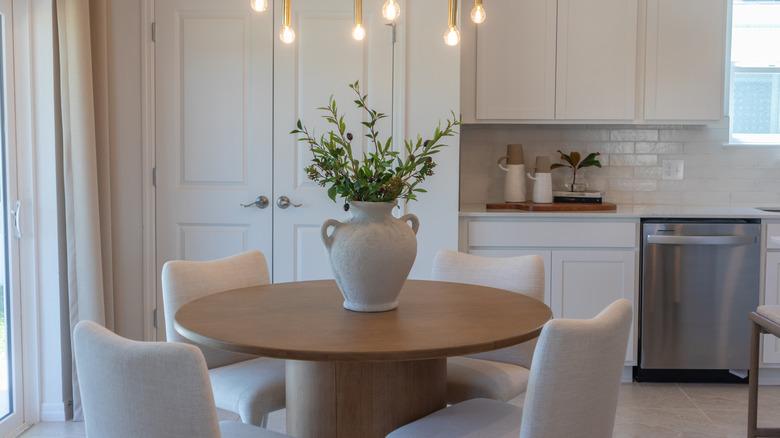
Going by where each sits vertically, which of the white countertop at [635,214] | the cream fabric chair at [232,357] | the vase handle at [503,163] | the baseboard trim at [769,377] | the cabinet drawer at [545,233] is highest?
the vase handle at [503,163]

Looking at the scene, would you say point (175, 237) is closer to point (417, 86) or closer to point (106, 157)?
point (106, 157)

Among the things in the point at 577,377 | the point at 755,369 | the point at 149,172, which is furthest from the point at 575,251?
the point at 577,377

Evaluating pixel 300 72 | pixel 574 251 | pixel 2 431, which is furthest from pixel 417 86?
pixel 2 431

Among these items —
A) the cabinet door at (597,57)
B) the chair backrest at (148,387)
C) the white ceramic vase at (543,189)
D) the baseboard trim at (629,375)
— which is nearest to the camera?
the chair backrest at (148,387)

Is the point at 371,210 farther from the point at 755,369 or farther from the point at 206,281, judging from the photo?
the point at 755,369

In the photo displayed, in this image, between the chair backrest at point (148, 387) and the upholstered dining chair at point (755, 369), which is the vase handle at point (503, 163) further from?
the chair backrest at point (148, 387)

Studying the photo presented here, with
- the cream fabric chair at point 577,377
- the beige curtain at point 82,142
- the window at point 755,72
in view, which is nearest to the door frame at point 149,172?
the beige curtain at point 82,142

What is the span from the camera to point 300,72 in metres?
3.86

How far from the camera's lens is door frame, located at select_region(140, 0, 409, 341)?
3.82m

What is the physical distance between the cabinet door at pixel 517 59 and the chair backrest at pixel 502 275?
1635 mm

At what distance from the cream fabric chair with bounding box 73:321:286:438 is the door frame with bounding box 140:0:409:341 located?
2358 mm

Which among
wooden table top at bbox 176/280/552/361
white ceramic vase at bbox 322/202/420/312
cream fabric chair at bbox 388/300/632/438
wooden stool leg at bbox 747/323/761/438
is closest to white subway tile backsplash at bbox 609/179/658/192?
wooden stool leg at bbox 747/323/761/438

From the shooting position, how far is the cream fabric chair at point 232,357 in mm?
2303

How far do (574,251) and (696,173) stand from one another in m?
1.23
